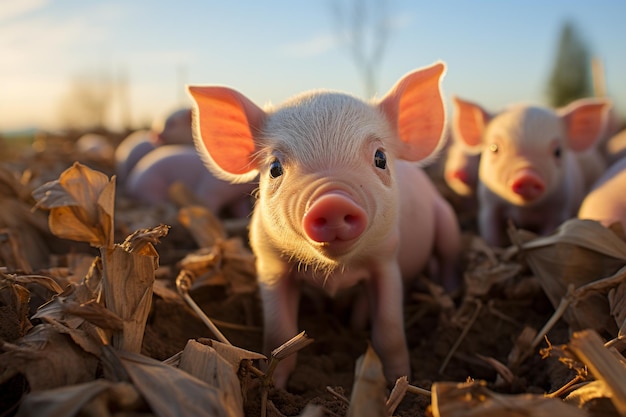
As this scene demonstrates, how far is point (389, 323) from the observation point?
8.52 ft

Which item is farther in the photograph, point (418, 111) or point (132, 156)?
point (132, 156)

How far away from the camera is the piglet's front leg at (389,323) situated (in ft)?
8.40

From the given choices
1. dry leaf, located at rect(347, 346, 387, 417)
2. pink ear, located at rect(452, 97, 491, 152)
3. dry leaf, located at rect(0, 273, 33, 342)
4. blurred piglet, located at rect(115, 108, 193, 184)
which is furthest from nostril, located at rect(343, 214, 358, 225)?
blurred piglet, located at rect(115, 108, 193, 184)

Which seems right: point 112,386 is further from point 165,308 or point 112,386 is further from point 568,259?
point 568,259

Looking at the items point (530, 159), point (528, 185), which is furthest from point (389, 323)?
point (530, 159)

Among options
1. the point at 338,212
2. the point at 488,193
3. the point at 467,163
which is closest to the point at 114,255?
the point at 338,212

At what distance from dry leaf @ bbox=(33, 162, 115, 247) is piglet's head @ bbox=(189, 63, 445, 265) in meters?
0.66

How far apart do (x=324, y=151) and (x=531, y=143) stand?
2447 mm

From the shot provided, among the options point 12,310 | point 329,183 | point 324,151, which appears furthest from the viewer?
point 324,151

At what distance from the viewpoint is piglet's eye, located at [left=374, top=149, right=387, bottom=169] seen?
7.93 ft

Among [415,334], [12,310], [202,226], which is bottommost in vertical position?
[415,334]

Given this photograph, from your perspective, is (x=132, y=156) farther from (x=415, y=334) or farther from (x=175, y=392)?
(x=175, y=392)

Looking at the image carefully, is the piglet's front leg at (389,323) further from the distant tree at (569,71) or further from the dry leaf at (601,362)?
the distant tree at (569,71)

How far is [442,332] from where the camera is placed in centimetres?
286
